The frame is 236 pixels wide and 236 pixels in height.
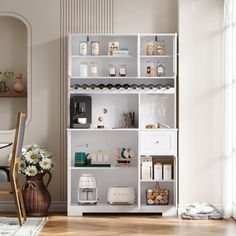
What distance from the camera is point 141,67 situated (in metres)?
7.03

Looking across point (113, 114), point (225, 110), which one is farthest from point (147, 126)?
point (225, 110)

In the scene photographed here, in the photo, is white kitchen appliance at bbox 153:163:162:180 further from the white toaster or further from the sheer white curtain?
the sheer white curtain

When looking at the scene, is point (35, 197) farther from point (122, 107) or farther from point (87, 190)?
point (122, 107)

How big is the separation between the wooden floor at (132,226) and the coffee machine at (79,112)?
979mm

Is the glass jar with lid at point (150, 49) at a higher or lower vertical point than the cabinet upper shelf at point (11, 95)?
higher

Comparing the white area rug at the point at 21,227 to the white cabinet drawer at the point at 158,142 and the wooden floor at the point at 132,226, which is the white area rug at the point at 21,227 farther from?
the white cabinet drawer at the point at 158,142

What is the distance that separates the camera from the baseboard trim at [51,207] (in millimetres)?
6984

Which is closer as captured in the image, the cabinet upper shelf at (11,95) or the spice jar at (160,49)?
the spice jar at (160,49)

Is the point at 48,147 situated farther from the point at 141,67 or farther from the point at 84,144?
the point at 141,67

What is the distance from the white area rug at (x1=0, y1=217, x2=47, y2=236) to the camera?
5637mm

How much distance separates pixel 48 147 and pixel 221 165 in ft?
6.25

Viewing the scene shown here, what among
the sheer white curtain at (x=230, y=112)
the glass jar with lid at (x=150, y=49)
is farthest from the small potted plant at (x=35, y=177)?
the sheer white curtain at (x=230, y=112)

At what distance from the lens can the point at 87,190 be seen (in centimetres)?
688

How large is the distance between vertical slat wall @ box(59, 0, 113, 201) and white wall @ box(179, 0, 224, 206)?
32.9 inches
